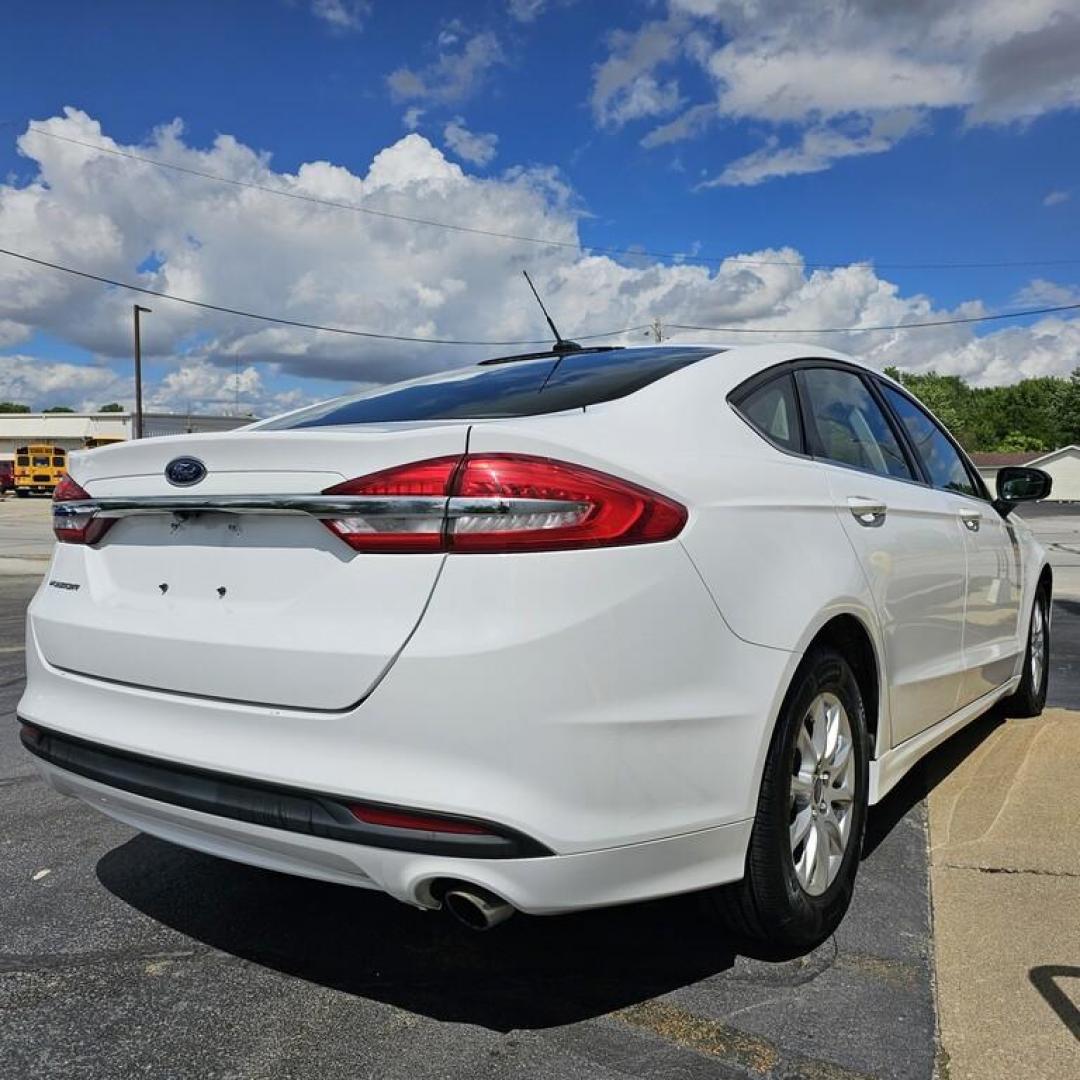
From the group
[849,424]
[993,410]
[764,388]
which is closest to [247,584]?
[764,388]

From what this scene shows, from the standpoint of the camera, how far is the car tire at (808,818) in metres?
2.44

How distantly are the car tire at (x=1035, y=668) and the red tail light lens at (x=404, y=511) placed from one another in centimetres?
393

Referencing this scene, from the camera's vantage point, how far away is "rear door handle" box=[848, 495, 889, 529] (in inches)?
115

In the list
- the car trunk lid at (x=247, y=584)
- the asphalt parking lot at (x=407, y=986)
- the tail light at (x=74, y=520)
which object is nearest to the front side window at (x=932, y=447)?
the asphalt parking lot at (x=407, y=986)

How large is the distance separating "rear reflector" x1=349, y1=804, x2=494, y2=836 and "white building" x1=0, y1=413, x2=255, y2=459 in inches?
2533

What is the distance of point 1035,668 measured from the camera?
526 centimetres

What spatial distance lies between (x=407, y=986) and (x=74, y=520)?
59.2 inches

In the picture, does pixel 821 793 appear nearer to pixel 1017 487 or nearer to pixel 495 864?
pixel 495 864

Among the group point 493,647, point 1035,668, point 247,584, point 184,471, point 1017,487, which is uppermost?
point 184,471

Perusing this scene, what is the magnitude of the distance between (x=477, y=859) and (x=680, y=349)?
5.76 ft

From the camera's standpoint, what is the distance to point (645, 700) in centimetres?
209

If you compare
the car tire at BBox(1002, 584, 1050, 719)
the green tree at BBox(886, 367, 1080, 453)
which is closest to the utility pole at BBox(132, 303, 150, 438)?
the car tire at BBox(1002, 584, 1050, 719)

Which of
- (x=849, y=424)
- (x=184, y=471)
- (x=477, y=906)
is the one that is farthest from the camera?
(x=849, y=424)

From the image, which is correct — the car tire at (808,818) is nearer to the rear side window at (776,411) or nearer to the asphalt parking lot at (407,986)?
the asphalt parking lot at (407,986)
